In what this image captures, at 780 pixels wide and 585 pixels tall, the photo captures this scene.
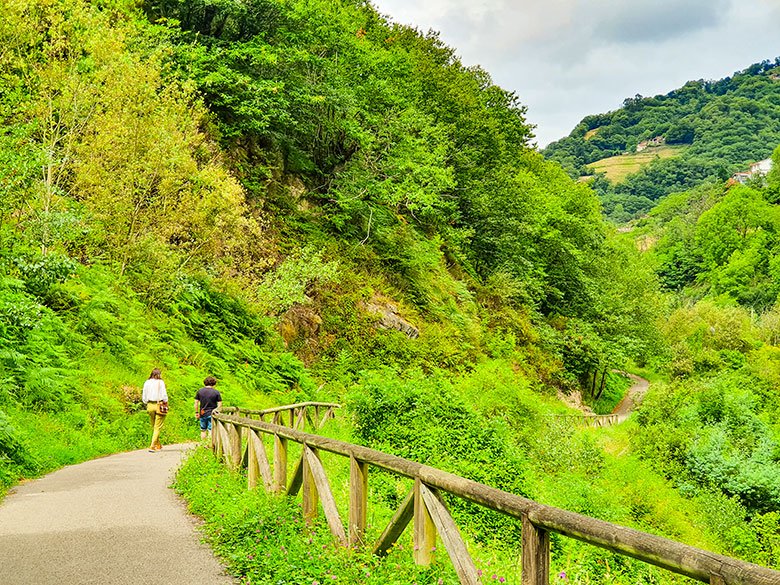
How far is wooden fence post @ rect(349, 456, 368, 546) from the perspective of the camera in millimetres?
5516

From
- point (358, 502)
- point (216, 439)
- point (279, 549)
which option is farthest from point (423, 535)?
point (216, 439)

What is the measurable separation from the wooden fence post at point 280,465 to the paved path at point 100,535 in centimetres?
107

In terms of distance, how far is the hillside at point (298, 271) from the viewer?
1316 centimetres

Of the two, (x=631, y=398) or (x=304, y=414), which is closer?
(x=304, y=414)

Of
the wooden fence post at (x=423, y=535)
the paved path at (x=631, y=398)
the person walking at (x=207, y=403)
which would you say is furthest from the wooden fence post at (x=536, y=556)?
the paved path at (x=631, y=398)

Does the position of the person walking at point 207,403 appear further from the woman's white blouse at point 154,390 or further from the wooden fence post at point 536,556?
the wooden fence post at point 536,556

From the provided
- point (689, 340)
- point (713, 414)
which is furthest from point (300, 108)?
point (689, 340)

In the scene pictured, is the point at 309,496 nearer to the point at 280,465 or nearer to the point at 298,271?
the point at 280,465

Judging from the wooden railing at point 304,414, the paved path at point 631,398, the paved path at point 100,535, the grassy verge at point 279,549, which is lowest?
the paved path at point 631,398

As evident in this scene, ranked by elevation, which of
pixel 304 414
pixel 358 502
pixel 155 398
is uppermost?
pixel 358 502

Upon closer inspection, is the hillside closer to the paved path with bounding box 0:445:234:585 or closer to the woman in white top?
the paved path with bounding box 0:445:234:585

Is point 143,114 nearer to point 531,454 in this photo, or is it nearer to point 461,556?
point 531,454

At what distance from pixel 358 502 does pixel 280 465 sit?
7.58 feet

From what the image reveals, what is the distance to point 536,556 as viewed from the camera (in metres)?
3.37
